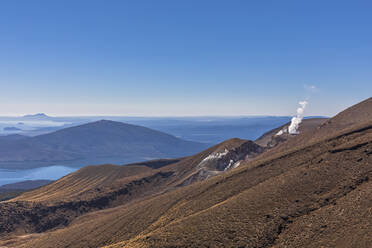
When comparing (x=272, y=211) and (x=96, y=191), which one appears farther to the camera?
(x=96, y=191)

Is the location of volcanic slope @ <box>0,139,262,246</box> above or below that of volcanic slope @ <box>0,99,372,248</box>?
below

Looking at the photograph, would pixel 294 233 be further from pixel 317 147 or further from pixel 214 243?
pixel 317 147

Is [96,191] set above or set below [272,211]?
below

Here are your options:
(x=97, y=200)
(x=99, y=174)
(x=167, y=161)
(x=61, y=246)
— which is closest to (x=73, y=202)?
(x=97, y=200)

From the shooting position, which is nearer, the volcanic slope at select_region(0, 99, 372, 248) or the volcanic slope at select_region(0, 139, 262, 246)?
the volcanic slope at select_region(0, 99, 372, 248)

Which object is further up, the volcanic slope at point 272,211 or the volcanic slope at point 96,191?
the volcanic slope at point 272,211

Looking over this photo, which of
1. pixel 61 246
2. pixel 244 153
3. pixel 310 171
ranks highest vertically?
pixel 310 171

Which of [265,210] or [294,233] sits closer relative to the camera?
[294,233]

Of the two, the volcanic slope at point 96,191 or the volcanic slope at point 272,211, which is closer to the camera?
the volcanic slope at point 272,211
